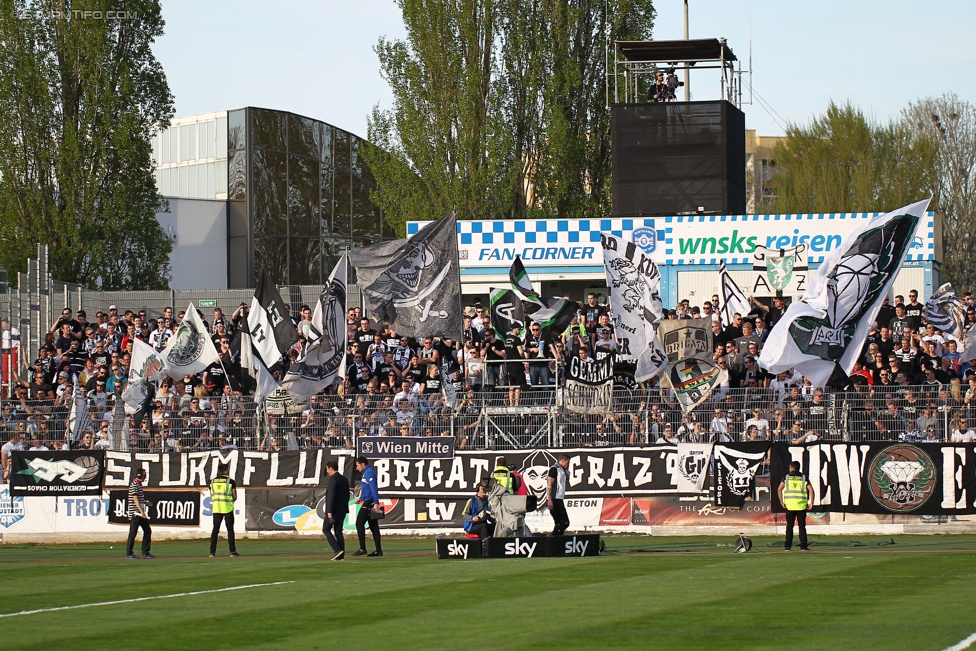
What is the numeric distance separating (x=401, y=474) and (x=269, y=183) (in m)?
29.2

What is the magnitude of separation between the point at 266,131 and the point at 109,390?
2718cm

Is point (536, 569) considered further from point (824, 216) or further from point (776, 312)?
point (824, 216)

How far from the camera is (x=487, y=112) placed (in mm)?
46594

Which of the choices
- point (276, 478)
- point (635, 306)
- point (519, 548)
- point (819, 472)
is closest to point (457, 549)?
point (519, 548)

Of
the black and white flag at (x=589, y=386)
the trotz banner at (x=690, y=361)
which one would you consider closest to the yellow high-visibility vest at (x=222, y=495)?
the black and white flag at (x=589, y=386)

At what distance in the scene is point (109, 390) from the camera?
94.2 feet

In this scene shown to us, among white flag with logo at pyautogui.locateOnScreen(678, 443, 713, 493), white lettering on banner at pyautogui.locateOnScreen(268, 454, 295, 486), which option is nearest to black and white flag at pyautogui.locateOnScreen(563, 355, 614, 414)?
white flag with logo at pyautogui.locateOnScreen(678, 443, 713, 493)

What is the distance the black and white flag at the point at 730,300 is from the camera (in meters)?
28.3

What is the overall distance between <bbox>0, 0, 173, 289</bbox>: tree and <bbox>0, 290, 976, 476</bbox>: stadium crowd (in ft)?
55.4

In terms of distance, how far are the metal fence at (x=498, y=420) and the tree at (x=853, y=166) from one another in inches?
1379

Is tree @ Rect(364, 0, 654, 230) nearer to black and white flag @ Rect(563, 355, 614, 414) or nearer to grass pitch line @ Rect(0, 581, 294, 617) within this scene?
black and white flag @ Rect(563, 355, 614, 414)

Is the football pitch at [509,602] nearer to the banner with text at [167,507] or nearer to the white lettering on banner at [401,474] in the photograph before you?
the white lettering on banner at [401,474]

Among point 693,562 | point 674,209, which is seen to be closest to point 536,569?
point 693,562

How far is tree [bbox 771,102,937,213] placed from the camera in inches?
2329
